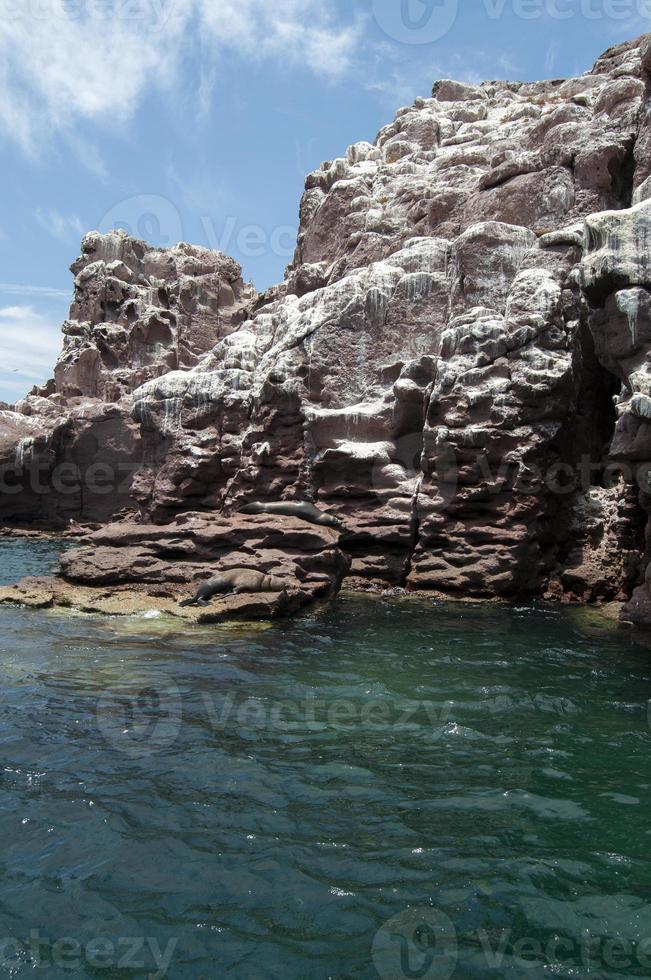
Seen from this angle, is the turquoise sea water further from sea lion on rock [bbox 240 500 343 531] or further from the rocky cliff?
sea lion on rock [bbox 240 500 343 531]

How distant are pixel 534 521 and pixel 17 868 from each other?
16.4 metres

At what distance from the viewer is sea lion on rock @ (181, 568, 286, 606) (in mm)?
16781

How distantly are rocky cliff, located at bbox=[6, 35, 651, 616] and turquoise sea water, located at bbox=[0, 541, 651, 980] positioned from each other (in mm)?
6972

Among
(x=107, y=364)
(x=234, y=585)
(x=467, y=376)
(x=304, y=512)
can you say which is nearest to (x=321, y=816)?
(x=234, y=585)

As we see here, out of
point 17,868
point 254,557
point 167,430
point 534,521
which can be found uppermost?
point 167,430

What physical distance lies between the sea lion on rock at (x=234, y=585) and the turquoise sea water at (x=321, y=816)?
3.83 m

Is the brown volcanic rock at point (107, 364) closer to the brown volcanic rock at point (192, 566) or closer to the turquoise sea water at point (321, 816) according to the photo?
the brown volcanic rock at point (192, 566)

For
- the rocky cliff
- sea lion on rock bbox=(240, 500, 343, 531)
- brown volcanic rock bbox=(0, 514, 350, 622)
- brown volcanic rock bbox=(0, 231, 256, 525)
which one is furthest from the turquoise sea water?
brown volcanic rock bbox=(0, 231, 256, 525)

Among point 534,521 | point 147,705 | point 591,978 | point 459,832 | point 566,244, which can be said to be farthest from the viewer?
point 566,244

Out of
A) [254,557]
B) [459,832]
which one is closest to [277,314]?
[254,557]

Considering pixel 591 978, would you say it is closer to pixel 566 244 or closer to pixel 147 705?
pixel 147 705

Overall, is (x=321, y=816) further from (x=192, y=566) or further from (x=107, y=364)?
(x=107, y=364)

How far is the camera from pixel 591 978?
4934mm

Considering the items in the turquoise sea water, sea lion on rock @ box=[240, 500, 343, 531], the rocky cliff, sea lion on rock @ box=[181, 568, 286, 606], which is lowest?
the turquoise sea water
